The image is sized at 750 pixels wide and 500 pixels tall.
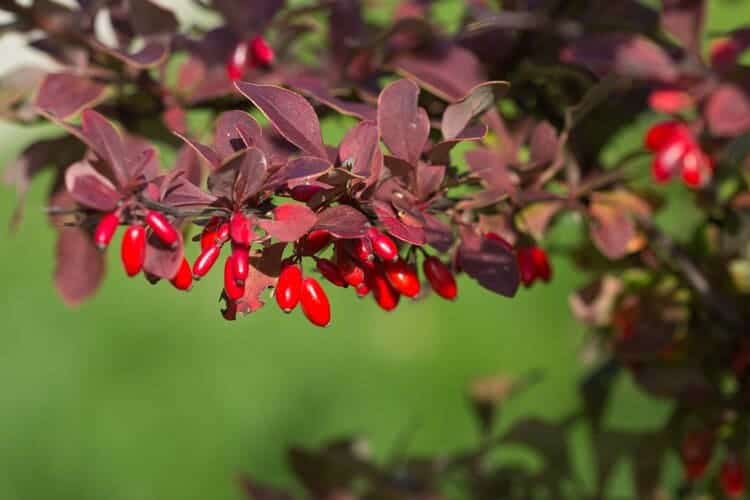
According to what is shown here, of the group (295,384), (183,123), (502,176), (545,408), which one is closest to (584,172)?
(502,176)

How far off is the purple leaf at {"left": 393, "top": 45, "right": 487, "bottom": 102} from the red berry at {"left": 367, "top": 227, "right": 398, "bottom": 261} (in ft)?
1.00

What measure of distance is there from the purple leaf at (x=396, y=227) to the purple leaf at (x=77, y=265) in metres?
0.52

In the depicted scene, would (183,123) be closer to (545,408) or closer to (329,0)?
(329,0)

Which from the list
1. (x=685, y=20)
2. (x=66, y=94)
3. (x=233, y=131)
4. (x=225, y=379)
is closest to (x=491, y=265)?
(x=233, y=131)

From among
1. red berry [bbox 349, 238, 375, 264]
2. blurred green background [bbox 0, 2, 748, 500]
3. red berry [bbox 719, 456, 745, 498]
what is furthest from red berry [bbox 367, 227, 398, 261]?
blurred green background [bbox 0, 2, 748, 500]

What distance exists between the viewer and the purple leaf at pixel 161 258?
928 mm

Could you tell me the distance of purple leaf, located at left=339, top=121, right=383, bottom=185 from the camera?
89 cm

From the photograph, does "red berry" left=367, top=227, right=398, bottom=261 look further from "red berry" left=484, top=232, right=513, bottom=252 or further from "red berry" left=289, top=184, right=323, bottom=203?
"red berry" left=484, top=232, right=513, bottom=252

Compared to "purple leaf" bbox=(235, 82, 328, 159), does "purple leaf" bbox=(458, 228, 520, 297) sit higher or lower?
lower

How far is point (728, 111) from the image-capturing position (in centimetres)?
109

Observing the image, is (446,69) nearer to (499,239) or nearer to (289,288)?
(499,239)

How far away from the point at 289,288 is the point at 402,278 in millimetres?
101

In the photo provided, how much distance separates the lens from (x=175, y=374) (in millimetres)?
2986

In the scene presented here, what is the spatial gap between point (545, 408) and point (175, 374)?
3.03ft
